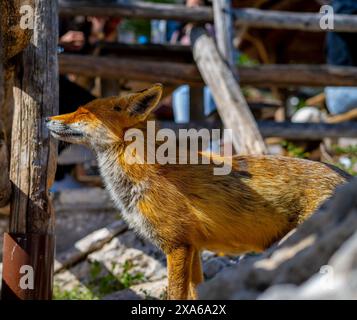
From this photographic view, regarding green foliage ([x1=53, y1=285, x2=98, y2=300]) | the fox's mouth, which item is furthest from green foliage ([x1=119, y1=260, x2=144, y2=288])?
the fox's mouth

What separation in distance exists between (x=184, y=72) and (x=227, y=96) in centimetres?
114

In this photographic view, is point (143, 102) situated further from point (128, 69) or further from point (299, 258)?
point (128, 69)

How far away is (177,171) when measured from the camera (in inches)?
159

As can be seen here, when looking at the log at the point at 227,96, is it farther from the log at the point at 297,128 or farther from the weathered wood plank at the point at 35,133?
the weathered wood plank at the point at 35,133

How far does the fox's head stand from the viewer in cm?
410

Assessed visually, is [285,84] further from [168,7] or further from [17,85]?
[17,85]

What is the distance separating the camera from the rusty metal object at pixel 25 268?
396 centimetres

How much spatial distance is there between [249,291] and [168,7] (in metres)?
5.81

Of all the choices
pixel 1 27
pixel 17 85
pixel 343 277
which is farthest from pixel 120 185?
pixel 343 277

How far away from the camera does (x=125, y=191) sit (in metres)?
4.03

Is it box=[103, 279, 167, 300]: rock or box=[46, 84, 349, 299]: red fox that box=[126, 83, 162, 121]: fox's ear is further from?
box=[103, 279, 167, 300]: rock

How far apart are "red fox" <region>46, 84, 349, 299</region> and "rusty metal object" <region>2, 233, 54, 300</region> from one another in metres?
0.65

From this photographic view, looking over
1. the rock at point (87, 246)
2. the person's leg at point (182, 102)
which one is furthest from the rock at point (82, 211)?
the person's leg at point (182, 102)

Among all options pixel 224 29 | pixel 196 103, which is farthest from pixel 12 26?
pixel 196 103
